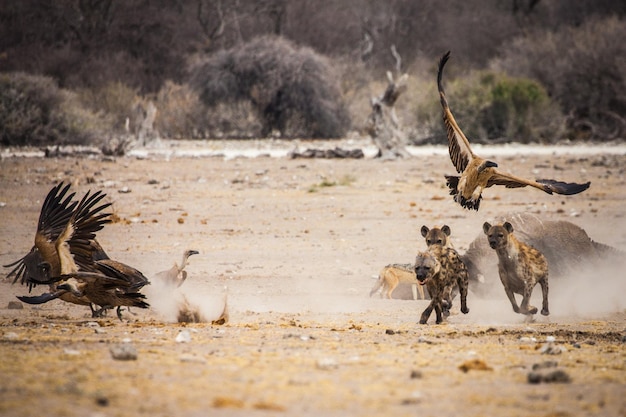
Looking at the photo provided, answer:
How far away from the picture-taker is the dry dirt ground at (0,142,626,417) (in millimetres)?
5445

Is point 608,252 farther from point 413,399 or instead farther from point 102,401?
point 102,401

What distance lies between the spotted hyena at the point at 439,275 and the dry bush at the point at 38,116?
20571 millimetres

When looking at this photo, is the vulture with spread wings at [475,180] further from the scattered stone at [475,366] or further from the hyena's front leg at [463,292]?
the scattered stone at [475,366]

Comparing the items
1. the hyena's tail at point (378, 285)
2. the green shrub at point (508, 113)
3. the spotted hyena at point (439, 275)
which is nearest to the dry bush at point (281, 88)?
the green shrub at point (508, 113)

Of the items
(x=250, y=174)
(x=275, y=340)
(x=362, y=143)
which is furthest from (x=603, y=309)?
(x=362, y=143)

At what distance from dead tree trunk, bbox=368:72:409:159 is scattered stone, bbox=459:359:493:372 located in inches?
710

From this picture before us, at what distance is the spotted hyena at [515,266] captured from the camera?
9555 mm

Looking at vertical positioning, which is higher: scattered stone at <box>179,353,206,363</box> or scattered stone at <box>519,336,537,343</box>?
scattered stone at <box>519,336,537,343</box>

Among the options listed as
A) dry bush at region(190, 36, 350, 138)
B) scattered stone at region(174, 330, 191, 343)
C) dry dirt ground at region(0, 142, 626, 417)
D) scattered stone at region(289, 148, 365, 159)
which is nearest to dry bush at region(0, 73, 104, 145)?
Answer: dry bush at region(190, 36, 350, 138)

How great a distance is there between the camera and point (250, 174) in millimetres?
20844

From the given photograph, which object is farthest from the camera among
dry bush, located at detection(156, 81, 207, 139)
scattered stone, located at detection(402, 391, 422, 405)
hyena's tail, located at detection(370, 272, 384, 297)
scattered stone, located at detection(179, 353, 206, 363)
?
dry bush, located at detection(156, 81, 207, 139)

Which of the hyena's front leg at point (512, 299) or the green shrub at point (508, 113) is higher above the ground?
the green shrub at point (508, 113)

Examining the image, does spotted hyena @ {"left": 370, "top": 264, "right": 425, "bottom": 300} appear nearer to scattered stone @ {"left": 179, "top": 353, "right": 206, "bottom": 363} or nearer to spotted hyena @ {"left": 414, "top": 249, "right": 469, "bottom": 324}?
spotted hyena @ {"left": 414, "top": 249, "right": 469, "bottom": 324}

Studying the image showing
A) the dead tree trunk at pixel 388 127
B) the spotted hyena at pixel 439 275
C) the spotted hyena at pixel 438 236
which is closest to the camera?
the spotted hyena at pixel 439 275
